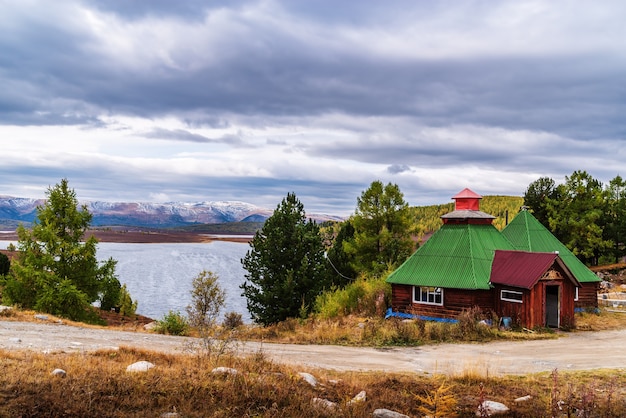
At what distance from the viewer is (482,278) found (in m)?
23.8

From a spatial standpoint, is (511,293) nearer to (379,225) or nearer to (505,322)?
(505,322)

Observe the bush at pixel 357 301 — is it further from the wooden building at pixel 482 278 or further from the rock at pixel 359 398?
the rock at pixel 359 398

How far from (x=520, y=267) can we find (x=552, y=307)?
137 inches

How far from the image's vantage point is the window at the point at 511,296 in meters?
22.4

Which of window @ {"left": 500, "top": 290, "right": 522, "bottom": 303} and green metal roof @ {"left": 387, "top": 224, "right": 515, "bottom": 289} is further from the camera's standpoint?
green metal roof @ {"left": 387, "top": 224, "right": 515, "bottom": 289}

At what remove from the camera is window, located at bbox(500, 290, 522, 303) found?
22406 millimetres

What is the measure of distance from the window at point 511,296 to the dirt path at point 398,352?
11.1 ft

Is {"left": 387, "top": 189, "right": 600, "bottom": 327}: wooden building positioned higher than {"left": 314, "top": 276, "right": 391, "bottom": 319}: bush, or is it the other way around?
{"left": 387, "top": 189, "right": 600, "bottom": 327}: wooden building

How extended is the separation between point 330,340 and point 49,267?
51.9 feet

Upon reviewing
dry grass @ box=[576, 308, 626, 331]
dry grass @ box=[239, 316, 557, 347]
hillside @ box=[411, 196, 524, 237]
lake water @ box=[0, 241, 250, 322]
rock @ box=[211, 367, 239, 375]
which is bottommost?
lake water @ box=[0, 241, 250, 322]

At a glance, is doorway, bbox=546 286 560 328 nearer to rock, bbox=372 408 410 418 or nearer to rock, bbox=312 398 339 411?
rock, bbox=372 408 410 418

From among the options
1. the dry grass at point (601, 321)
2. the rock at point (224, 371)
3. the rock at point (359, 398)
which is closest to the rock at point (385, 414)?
the rock at point (359, 398)

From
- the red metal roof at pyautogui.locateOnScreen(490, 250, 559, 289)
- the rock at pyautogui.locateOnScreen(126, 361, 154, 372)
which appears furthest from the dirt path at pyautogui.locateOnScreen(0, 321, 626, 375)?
the red metal roof at pyautogui.locateOnScreen(490, 250, 559, 289)

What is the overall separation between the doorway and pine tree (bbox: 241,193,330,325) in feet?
42.0
